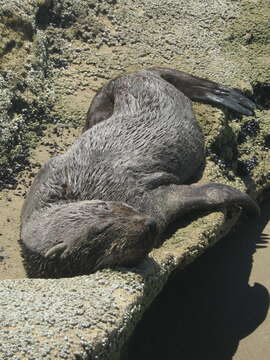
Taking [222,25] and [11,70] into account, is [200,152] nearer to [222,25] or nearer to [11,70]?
[11,70]

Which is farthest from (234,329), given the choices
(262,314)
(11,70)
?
(11,70)

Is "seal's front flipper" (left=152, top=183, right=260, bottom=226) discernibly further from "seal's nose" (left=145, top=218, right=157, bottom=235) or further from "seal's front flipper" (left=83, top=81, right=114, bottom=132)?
"seal's front flipper" (left=83, top=81, right=114, bottom=132)

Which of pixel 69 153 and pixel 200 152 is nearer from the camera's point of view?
pixel 69 153

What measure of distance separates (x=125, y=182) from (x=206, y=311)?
147 cm

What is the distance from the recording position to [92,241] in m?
5.75

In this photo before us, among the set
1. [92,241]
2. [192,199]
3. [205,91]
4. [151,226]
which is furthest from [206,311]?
[205,91]

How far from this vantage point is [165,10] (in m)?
10.6

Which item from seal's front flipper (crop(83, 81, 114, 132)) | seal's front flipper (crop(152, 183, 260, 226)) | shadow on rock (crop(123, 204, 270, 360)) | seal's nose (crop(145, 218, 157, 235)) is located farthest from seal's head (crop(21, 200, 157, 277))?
seal's front flipper (crop(83, 81, 114, 132))

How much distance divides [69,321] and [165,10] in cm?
664

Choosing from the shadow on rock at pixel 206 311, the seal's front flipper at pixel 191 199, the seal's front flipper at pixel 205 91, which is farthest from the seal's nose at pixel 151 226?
the seal's front flipper at pixel 205 91

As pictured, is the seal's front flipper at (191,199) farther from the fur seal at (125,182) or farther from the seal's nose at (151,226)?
the seal's nose at (151,226)

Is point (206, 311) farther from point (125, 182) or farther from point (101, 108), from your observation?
point (101, 108)

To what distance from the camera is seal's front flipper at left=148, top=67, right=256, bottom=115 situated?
825 centimetres

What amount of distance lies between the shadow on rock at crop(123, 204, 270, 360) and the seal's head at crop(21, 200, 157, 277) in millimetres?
896
